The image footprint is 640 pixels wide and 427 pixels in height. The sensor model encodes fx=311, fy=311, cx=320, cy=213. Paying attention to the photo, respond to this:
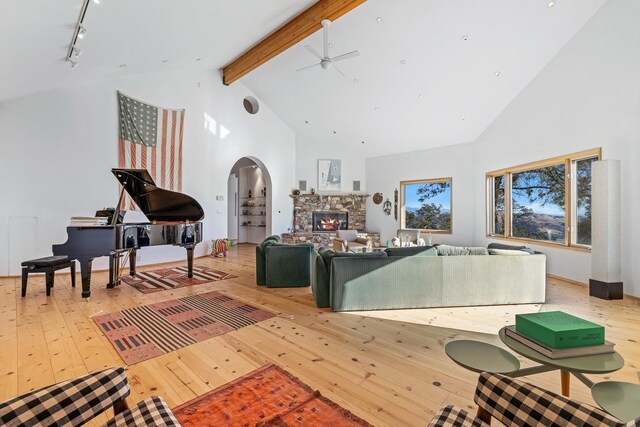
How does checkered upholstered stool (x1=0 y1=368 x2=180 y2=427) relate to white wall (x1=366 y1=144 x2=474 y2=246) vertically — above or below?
below

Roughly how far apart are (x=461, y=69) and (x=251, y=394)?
658 centimetres

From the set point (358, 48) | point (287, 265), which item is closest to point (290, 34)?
point (358, 48)

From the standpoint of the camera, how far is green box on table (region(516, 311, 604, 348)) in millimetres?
1480

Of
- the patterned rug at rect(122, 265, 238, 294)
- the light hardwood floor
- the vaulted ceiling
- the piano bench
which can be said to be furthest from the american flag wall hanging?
the light hardwood floor

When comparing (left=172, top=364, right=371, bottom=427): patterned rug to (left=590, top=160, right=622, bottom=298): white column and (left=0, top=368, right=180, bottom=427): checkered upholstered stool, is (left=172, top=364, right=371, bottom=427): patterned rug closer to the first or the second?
(left=0, top=368, right=180, bottom=427): checkered upholstered stool

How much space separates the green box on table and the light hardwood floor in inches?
27.8

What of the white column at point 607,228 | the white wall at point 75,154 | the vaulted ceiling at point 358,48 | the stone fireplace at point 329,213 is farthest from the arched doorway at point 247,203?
the white column at point 607,228

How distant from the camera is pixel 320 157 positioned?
1037cm

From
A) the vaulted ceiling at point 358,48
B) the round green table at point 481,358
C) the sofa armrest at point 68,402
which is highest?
the vaulted ceiling at point 358,48

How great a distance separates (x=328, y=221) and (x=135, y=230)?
264 inches

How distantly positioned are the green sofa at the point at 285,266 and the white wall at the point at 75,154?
334 centimetres

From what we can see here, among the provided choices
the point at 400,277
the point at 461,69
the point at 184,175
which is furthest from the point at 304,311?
the point at 461,69

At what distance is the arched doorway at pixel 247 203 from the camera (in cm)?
1052

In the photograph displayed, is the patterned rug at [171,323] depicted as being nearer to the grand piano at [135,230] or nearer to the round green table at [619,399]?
the grand piano at [135,230]
